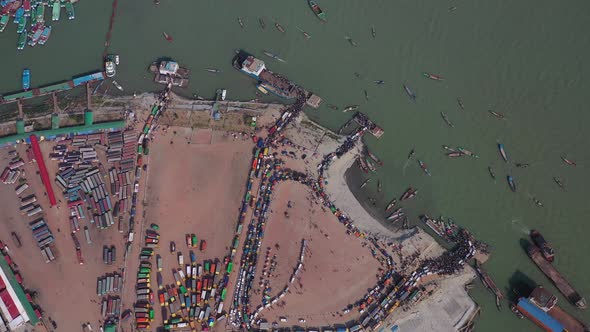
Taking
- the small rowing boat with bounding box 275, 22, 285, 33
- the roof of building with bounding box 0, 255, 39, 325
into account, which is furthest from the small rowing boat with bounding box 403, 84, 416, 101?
the roof of building with bounding box 0, 255, 39, 325

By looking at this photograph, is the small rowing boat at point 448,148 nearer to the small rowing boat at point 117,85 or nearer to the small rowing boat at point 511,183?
the small rowing boat at point 511,183

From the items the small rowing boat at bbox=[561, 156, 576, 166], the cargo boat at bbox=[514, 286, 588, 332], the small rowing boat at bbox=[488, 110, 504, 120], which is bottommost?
the cargo boat at bbox=[514, 286, 588, 332]

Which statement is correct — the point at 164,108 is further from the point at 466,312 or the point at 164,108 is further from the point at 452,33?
the point at 466,312

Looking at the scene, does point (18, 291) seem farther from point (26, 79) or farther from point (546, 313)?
point (546, 313)

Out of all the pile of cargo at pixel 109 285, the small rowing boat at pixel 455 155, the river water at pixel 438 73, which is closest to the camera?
the pile of cargo at pixel 109 285

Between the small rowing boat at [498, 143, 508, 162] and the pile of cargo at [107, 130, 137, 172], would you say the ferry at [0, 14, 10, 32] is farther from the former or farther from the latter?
the small rowing boat at [498, 143, 508, 162]

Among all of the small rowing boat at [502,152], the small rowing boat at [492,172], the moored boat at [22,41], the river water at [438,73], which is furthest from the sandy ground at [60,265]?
the small rowing boat at [502,152]
